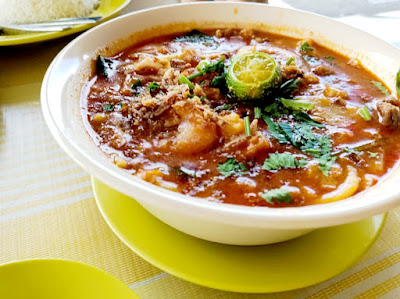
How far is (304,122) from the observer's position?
6.01 ft

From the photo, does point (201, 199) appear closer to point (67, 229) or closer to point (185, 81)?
point (67, 229)

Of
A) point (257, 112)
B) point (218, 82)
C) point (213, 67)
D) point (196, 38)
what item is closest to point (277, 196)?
point (257, 112)

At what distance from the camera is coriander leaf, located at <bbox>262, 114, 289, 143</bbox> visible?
1727 mm

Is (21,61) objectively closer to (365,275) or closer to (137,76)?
(137,76)

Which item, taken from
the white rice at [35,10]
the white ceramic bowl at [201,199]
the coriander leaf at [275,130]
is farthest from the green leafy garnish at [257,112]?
the white rice at [35,10]

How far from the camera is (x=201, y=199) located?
124 cm

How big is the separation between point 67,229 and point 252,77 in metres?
1.08

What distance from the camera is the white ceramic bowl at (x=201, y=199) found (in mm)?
1111

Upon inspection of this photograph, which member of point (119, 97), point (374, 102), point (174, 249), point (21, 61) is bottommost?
point (21, 61)

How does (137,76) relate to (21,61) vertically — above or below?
above

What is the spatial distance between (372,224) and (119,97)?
127 centimetres

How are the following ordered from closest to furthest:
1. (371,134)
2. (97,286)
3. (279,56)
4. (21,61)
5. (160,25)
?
(97,286)
(371,134)
(279,56)
(160,25)
(21,61)

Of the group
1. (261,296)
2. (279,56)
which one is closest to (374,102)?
(279,56)

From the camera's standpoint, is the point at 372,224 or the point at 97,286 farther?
the point at 372,224
